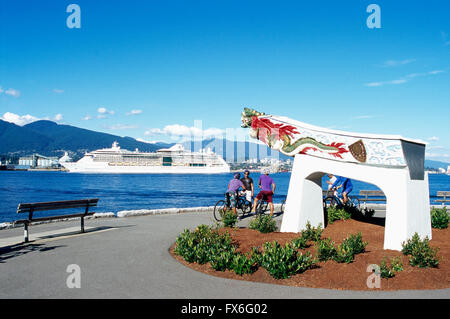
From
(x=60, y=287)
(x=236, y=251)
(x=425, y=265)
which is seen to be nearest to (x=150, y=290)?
(x=60, y=287)

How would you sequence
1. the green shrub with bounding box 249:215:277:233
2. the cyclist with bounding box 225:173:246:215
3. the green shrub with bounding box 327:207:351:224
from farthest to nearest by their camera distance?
1. the cyclist with bounding box 225:173:246:215
2. the green shrub with bounding box 327:207:351:224
3. the green shrub with bounding box 249:215:277:233

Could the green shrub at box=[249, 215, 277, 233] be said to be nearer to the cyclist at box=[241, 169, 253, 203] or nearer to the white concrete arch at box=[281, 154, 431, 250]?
the white concrete arch at box=[281, 154, 431, 250]

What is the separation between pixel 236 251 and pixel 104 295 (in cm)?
252

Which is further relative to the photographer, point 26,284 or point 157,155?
point 157,155

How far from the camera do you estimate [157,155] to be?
100 metres

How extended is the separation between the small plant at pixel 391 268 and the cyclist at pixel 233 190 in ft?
19.8

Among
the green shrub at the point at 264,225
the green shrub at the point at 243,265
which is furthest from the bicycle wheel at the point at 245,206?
the green shrub at the point at 243,265

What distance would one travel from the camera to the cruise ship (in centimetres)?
9675

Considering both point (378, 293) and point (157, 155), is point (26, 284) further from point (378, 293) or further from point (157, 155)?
point (157, 155)

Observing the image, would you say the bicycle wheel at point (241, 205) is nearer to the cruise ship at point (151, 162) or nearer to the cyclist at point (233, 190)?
the cyclist at point (233, 190)

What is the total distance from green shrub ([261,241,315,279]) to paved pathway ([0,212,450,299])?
0.28 meters

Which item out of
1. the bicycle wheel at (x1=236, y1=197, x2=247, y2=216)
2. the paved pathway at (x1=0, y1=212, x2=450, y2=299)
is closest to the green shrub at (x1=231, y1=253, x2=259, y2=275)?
the paved pathway at (x1=0, y1=212, x2=450, y2=299)

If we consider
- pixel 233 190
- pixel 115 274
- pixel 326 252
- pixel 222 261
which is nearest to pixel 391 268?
pixel 326 252

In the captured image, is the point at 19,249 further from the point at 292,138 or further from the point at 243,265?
the point at 292,138
